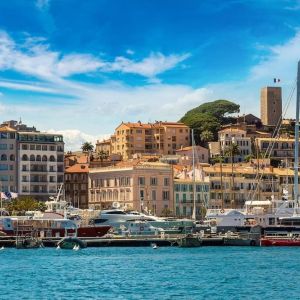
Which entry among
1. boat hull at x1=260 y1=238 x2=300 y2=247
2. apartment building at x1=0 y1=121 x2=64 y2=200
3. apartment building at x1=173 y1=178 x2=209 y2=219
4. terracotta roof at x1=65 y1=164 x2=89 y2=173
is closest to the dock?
boat hull at x1=260 y1=238 x2=300 y2=247

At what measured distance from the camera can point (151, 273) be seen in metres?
81.5

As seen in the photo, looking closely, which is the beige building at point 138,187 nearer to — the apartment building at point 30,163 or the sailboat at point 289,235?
the apartment building at point 30,163

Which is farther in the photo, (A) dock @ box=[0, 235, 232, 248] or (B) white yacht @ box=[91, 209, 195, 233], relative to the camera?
(B) white yacht @ box=[91, 209, 195, 233]

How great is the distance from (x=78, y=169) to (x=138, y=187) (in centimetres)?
1881

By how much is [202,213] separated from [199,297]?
3890 inches

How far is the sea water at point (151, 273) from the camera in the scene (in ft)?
219

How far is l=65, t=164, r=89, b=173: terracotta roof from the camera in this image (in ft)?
573

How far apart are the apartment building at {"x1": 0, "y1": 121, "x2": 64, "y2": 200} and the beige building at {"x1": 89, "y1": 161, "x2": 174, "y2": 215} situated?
8.01m

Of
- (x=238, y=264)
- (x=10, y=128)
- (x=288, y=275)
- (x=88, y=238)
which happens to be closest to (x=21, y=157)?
(x=10, y=128)

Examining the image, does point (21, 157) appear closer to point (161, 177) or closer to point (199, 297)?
point (161, 177)

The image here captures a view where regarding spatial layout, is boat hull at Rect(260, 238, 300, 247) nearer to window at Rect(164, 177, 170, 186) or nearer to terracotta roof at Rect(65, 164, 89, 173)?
window at Rect(164, 177, 170, 186)

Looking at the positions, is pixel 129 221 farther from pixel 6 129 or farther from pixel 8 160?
pixel 6 129

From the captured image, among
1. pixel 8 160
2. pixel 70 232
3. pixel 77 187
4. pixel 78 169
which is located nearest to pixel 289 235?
pixel 70 232

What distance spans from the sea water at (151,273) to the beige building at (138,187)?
148ft
